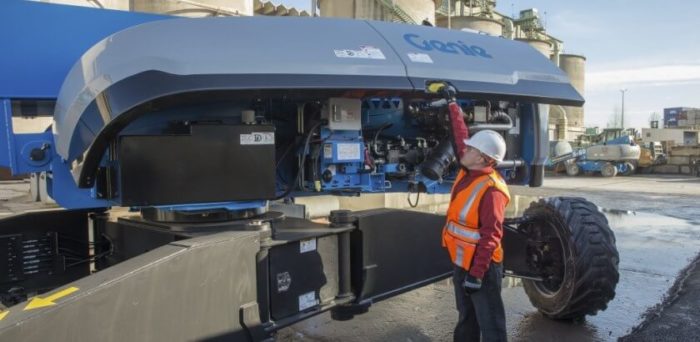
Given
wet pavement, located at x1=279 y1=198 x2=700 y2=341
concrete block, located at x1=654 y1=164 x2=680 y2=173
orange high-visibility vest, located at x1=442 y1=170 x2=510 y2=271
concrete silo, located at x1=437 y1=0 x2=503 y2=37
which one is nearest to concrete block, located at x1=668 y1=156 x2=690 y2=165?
concrete block, located at x1=654 y1=164 x2=680 y2=173

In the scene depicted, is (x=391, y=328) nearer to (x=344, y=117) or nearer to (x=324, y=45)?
(x=344, y=117)

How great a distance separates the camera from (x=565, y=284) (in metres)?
4.32

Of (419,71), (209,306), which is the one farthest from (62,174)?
(419,71)

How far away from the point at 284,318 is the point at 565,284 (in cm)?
238

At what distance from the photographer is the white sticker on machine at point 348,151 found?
3363 millimetres

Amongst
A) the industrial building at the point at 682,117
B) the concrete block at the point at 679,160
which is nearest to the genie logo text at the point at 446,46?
the concrete block at the point at 679,160

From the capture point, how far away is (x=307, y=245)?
3.18 meters

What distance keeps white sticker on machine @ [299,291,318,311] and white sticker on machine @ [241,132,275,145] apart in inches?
35.1

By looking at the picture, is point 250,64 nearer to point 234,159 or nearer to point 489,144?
point 234,159

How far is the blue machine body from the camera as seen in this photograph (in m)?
2.59

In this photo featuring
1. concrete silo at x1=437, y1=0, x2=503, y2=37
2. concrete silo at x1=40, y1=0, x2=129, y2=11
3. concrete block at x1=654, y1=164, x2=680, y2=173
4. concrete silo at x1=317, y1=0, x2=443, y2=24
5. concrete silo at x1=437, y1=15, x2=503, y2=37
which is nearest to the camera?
concrete silo at x1=40, y1=0, x2=129, y2=11

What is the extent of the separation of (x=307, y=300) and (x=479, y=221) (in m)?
1.09

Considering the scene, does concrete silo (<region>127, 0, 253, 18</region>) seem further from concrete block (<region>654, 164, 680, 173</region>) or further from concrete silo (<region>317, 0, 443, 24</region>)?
concrete block (<region>654, 164, 680, 173</region>)

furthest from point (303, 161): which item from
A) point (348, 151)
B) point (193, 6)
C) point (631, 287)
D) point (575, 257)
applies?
point (193, 6)
